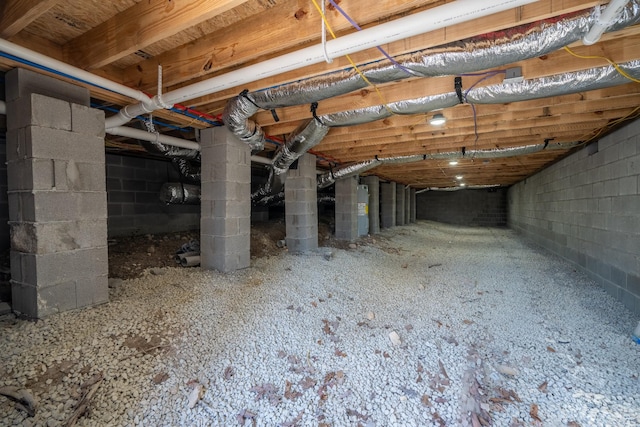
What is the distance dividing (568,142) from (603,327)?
2621 mm

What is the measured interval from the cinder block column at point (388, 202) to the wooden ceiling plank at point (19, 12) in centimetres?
860

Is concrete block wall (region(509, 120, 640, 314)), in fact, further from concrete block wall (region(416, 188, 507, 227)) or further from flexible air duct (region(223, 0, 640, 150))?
concrete block wall (region(416, 188, 507, 227))

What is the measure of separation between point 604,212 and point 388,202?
6168 millimetres

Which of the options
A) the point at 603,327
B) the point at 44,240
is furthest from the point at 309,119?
the point at 603,327

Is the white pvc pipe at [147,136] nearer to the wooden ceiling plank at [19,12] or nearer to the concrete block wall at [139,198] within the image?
the wooden ceiling plank at [19,12]

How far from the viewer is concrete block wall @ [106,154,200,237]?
4.46 metres

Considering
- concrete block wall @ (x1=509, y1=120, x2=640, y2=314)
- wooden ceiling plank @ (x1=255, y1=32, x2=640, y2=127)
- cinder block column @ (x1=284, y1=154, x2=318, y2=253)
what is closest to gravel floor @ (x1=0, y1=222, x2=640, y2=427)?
concrete block wall @ (x1=509, y1=120, x2=640, y2=314)

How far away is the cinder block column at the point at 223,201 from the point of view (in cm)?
316

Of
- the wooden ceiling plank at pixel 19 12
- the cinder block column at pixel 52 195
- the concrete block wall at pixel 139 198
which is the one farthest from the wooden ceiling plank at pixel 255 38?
the concrete block wall at pixel 139 198

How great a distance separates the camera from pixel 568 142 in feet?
13.0

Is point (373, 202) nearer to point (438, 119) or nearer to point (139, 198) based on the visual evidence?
point (438, 119)

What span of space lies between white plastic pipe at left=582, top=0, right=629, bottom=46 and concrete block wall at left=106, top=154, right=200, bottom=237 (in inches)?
209

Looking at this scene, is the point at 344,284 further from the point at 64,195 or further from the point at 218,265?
the point at 64,195

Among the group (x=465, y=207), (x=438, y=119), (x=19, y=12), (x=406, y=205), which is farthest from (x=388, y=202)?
(x=19, y=12)
